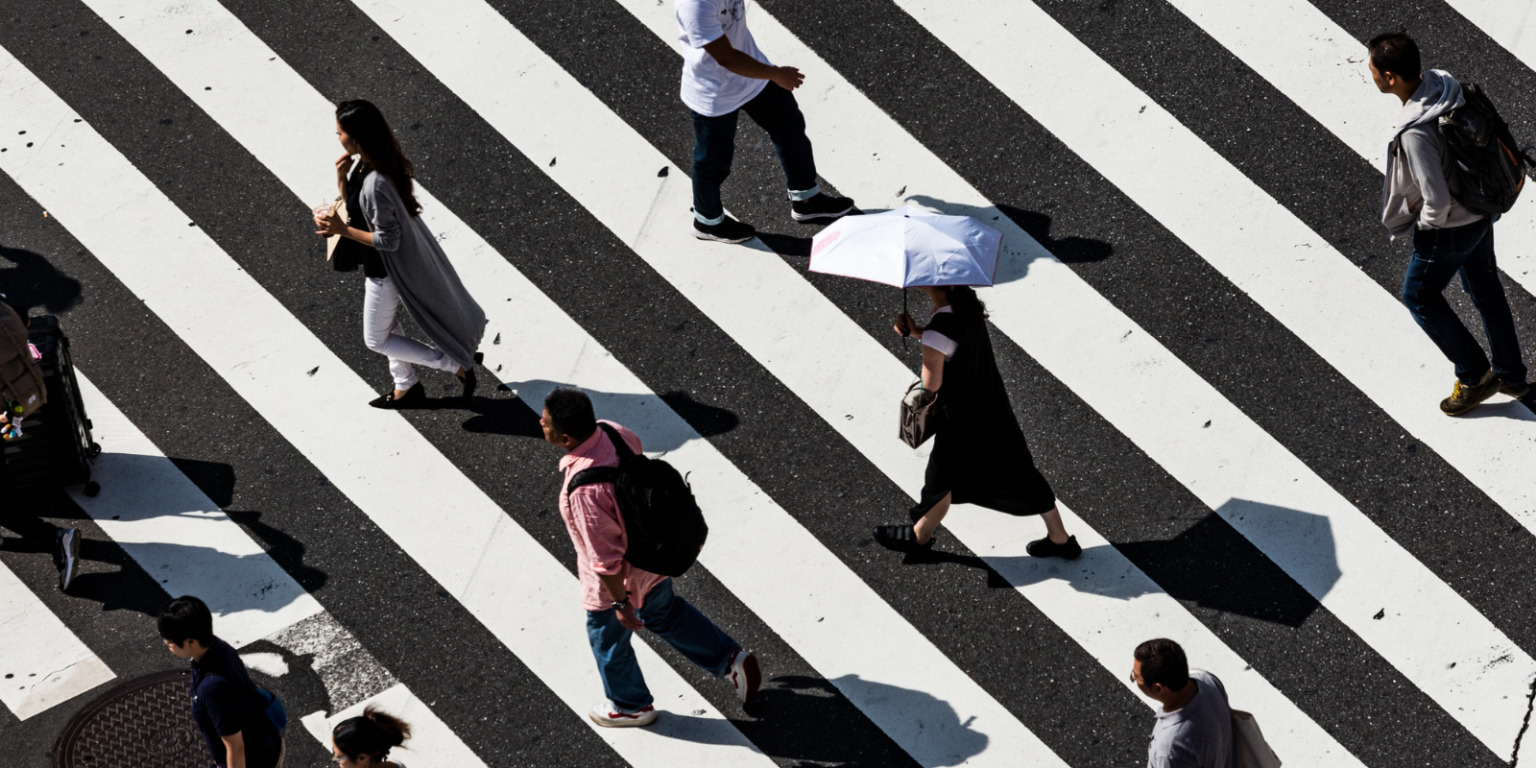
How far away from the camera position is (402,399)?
8.29m

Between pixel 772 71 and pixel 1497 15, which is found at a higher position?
pixel 1497 15

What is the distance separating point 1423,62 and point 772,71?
367 centimetres

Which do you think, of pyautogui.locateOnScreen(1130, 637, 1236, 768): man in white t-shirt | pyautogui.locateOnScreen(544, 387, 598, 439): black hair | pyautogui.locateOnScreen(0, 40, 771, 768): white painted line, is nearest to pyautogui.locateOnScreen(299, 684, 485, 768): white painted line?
pyautogui.locateOnScreen(0, 40, 771, 768): white painted line

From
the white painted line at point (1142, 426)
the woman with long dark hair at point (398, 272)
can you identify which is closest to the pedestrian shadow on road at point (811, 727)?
the white painted line at point (1142, 426)

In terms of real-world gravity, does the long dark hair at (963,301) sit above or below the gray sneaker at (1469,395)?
above

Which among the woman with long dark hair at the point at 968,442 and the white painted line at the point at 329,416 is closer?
the woman with long dark hair at the point at 968,442

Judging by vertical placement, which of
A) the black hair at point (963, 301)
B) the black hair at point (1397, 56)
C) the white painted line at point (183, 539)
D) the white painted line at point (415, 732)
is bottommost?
the white painted line at point (415, 732)

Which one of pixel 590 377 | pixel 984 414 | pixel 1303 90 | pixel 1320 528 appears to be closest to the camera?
pixel 984 414

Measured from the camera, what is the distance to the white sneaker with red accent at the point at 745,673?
7.17m

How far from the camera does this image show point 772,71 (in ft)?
26.5

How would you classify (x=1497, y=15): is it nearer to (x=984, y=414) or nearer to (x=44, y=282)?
(x=984, y=414)

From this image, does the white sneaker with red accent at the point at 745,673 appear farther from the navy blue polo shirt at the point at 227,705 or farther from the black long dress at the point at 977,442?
the navy blue polo shirt at the point at 227,705

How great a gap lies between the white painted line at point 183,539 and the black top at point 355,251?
4.63ft

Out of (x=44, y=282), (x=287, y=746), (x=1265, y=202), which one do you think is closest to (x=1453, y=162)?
(x=1265, y=202)
